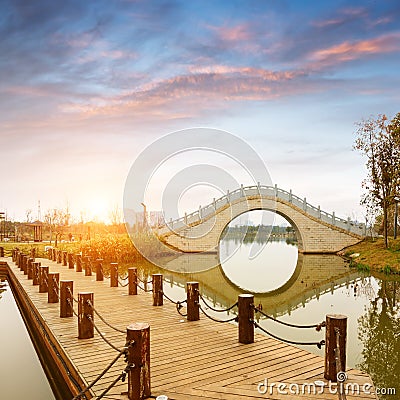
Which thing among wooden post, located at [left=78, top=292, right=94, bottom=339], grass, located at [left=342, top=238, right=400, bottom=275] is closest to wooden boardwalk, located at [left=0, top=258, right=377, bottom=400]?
wooden post, located at [left=78, top=292, right=94, bottom=339]

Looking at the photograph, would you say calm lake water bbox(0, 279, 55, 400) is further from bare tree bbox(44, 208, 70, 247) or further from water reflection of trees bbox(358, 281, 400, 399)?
bare tree bbox(44, 208, 70, 247)

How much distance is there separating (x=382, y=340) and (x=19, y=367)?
23.9ft

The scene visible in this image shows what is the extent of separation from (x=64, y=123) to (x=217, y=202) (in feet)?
46.5

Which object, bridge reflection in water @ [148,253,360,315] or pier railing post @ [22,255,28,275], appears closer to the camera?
bridge reflection in water @ [148,253,360,315]

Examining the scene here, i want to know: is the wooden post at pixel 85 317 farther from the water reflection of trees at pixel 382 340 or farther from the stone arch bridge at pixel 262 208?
the stone arch bridge at pixel 262 208

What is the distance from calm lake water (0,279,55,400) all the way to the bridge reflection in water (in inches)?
223

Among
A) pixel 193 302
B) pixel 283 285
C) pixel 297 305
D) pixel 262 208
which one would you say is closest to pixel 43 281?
pixel 193 302

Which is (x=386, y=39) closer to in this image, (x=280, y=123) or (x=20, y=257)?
(x=280, y=123)

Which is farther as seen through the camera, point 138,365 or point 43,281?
point 43,281

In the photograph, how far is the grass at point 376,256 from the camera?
19.3 meters

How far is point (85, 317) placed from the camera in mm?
6176

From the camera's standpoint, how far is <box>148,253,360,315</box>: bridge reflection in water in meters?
12.9

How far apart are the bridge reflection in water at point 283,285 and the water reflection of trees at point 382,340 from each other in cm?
217

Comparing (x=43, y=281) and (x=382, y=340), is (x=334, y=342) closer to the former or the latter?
(x=382, y=340)
